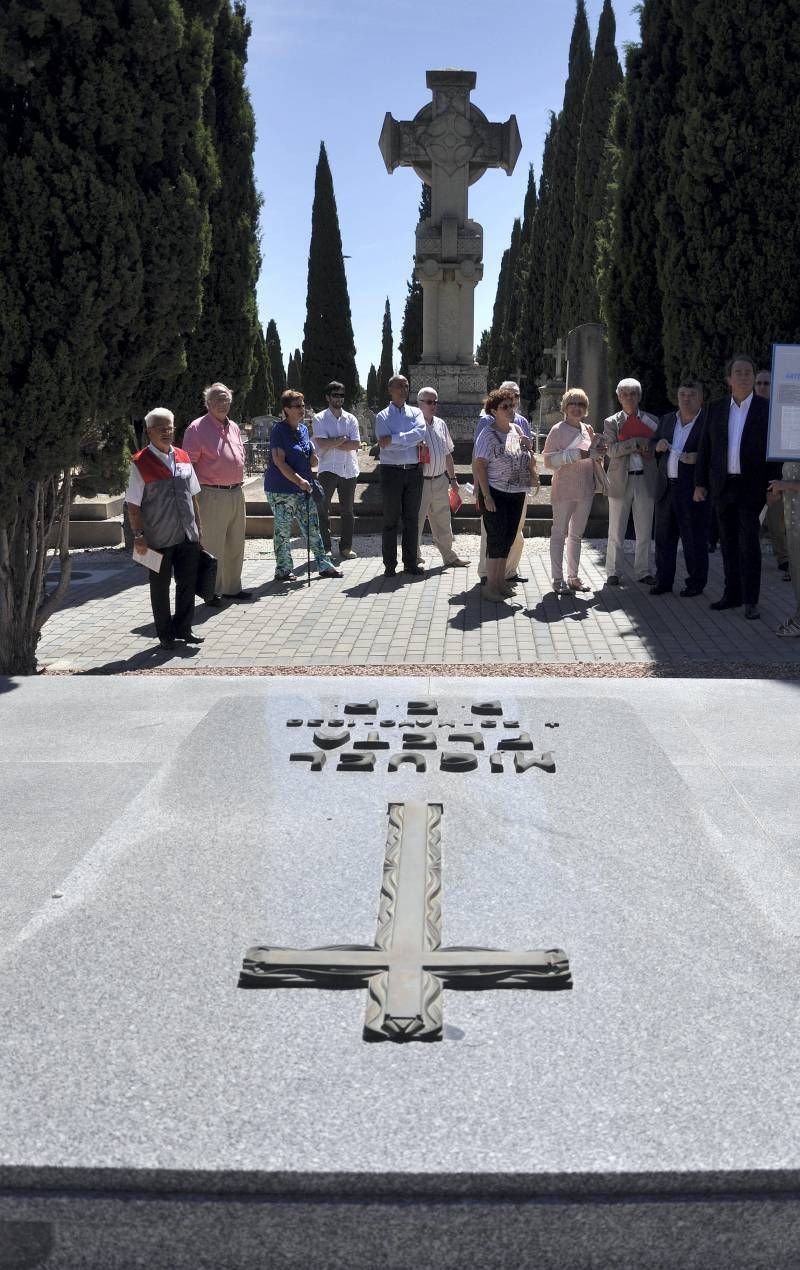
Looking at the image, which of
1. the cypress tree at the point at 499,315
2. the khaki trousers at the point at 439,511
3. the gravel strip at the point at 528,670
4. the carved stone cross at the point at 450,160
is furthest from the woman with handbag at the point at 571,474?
the cypress tree at the point at 499,315

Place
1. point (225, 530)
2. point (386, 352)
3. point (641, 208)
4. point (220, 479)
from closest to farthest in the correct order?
point (220, 479) < point (225, 530) < point (641, 208) < point (386, 352)

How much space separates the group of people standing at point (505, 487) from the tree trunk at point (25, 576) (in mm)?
557

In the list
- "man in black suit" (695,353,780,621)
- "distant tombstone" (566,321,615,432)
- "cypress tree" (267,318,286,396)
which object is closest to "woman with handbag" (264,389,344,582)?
"man in black suit" (695,353,780,621)

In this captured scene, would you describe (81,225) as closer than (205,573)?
Yes

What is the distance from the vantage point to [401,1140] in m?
2.03

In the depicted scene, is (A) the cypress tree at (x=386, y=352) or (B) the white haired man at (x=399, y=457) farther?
(A) the cypress tree at (x=386, y=352)

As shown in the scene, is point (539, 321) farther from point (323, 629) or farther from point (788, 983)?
point (788, 983)

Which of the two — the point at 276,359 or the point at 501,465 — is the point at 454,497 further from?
the point at 276,359

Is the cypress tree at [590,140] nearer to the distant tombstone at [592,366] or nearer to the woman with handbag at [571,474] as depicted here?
the distant tombstone at [592,366]

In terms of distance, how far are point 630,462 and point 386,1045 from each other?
7.87m

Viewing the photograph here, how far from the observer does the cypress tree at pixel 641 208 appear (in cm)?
1238

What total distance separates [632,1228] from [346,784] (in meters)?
1.91

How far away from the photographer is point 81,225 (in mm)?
6430

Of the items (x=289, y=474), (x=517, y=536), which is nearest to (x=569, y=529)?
(x=517, y=536)
